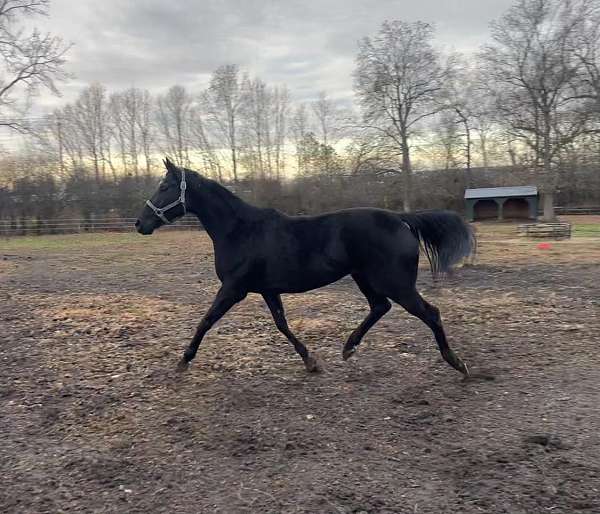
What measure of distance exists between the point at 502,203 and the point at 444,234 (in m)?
30.3

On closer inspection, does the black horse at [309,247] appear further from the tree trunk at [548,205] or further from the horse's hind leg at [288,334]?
the tree trunk at [548,205]

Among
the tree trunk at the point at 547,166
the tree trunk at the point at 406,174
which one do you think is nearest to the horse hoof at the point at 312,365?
the tree trunk at the point at 406,174

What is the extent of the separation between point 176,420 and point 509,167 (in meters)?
36.3

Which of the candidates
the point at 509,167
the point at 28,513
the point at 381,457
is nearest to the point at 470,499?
the point at 381,457

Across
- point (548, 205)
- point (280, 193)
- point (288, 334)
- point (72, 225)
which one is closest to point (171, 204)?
point (288, 334)

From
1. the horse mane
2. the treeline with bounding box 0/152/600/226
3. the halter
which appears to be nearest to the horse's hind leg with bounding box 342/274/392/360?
the horse mane

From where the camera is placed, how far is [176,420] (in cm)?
390

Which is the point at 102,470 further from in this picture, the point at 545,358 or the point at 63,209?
→ the point at 63,209

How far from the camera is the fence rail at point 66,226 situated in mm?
34500

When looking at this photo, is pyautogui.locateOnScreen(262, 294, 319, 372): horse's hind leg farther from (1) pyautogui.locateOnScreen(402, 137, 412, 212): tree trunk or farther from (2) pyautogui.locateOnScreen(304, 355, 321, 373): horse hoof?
(1) pyautogui.locateOnScreen(402, 137, 412, 212): tree trunk

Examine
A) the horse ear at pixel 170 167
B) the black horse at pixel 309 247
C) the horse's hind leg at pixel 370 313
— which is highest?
the horse ear at pixel 170 167

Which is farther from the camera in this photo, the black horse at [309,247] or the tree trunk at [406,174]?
the tree trunk at [406,174]

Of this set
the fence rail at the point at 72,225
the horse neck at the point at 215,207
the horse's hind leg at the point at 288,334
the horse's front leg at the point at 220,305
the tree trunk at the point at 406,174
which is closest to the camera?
the horse's front leg at the point at 220,305

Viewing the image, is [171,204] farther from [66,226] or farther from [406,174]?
[66,226]
